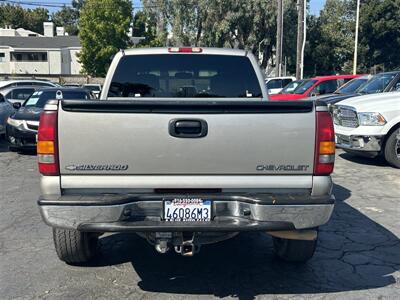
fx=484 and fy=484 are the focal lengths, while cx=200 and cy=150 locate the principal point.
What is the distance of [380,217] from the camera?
248 inches

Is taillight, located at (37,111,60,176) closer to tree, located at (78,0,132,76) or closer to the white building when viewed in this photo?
tree, located at (78,0,132,76)

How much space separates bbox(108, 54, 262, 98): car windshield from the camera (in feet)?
17.5

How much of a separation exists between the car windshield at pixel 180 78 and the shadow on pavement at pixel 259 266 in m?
1.65

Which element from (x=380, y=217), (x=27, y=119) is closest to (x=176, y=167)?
(x=380, y=217)

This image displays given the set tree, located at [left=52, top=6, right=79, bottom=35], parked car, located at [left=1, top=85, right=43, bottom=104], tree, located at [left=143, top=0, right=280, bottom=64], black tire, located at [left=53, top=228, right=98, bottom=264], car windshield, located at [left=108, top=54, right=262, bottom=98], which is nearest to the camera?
black tire, located at [left=53, top=228, right=98, bottom=264]

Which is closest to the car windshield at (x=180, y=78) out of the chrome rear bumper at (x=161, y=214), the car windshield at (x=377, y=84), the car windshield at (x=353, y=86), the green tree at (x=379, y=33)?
the chrome rear bumper at (x=161, y=214)

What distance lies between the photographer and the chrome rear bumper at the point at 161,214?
3.57 m

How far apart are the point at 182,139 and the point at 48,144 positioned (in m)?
1.00

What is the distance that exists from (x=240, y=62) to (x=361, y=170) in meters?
4.90

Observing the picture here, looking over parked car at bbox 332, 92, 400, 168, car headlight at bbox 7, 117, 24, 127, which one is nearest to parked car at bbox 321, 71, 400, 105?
parked car at bbox 332, 92, 400, 168

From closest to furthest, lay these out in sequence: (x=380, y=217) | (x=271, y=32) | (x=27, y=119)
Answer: (x=380, y=217)
(x=27, y=119)
(x=271, y=32)

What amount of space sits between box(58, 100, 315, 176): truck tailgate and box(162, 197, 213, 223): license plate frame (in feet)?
0.68

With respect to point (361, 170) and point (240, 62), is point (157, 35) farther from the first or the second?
point (240, 62)

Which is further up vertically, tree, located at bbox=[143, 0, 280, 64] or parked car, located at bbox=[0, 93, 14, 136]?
tree, located at bbox=[143, 0, 280, 64]
